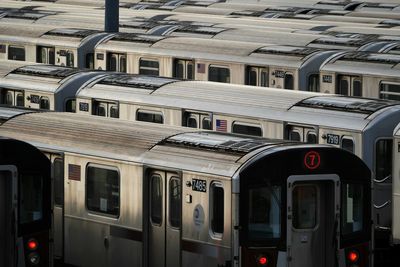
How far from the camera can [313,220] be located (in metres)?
14.6

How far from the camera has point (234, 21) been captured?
38.2 metres

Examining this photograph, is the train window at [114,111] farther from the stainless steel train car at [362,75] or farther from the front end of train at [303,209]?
the front end of train at [303,209]

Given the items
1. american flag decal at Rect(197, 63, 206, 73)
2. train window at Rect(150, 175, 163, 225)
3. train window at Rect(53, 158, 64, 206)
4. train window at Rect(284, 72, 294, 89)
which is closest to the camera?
train window at Rect(150, 175, 163, 225)

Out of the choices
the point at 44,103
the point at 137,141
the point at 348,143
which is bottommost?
the point at 44,103

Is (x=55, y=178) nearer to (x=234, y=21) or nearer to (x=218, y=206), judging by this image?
(x=218, y=206)

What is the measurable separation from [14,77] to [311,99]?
21.4ft

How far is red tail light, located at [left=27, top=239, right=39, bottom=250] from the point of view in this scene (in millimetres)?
14000

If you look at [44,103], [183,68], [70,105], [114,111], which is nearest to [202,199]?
[114,111]

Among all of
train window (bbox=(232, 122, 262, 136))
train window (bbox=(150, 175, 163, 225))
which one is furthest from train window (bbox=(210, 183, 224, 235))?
train window (bbox=(232, 122, 262, 136))

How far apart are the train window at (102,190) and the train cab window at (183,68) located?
1163cm

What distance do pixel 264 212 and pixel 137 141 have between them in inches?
85.5

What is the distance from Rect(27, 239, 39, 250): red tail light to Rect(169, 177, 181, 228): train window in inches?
65.8

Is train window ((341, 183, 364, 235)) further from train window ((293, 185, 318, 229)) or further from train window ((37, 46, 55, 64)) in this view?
train window ((37, 46, 55, 64))

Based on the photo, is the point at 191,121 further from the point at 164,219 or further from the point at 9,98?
the point at 164,219
